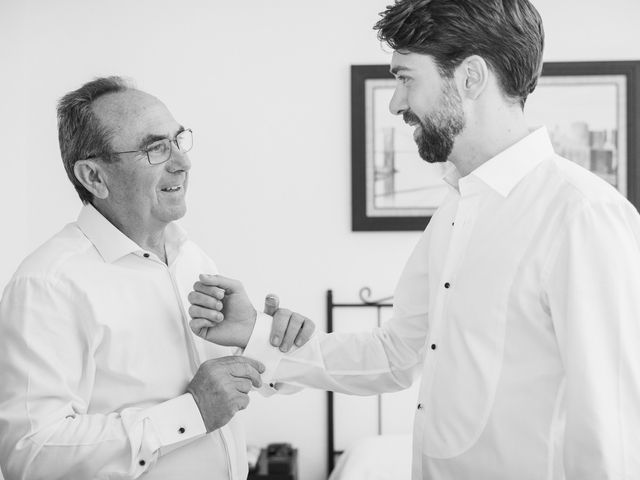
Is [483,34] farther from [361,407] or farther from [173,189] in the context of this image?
[361,407]

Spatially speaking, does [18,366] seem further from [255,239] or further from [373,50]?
[373,50]

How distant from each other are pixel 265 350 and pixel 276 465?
4.22 feet

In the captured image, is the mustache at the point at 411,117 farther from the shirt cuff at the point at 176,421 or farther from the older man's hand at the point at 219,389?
the shirt cuff at the point at 176,421

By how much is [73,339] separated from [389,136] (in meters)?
2.06

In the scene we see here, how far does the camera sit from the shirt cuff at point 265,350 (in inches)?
71.3

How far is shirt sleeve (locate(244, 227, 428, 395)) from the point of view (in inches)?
72.0

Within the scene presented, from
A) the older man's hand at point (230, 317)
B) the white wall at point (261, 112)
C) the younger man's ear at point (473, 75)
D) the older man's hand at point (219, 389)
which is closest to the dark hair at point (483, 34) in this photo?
the younger man's ear at point (473, 75)

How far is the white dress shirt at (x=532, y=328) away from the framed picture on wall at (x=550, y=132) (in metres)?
1.59

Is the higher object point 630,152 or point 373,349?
point 630,152

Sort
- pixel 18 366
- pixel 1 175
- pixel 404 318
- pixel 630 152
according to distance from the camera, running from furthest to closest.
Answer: pixel 630 152 < pixel 1 175 < pixel 404 318 < pixel 18 366

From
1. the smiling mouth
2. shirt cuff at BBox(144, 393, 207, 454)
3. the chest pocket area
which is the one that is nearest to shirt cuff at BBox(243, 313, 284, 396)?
shirt cuff at BBox(144, 393, 207, 454)

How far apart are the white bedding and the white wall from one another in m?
0.37

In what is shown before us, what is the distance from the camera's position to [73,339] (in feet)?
4.97

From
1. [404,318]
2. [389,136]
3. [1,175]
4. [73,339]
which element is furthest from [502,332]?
[1,175]
